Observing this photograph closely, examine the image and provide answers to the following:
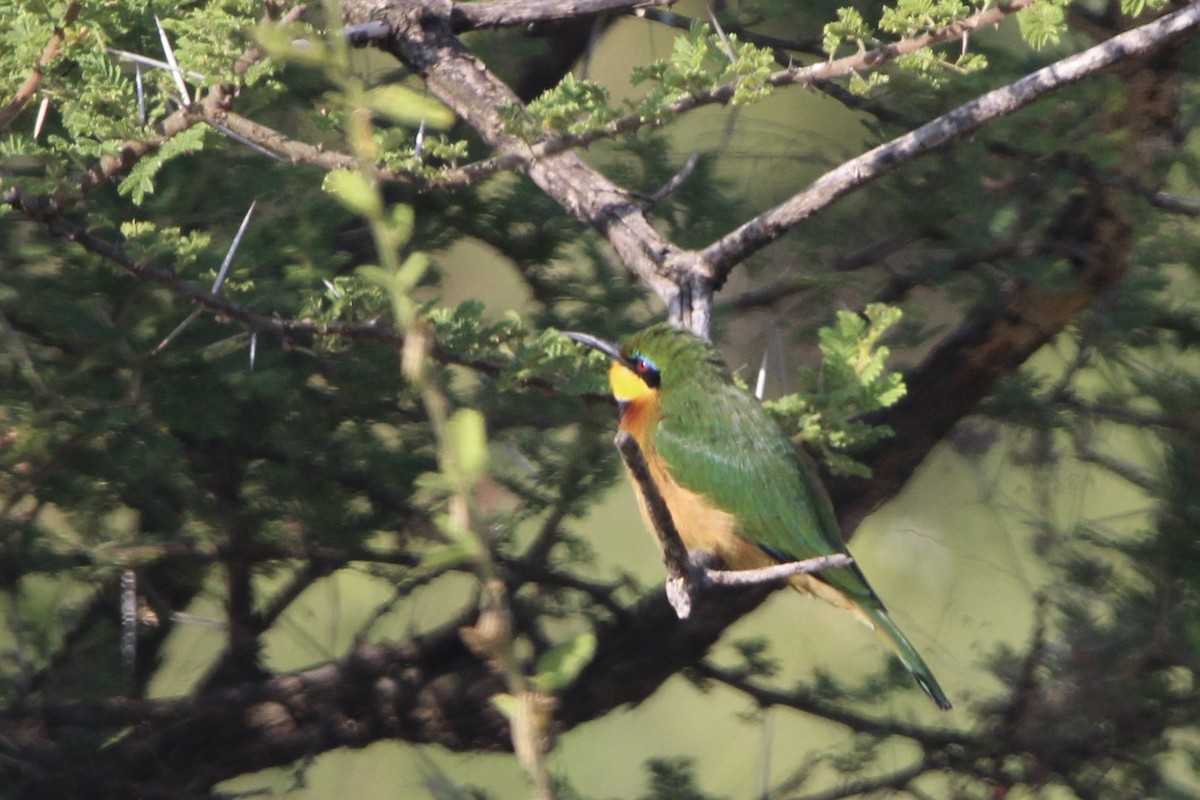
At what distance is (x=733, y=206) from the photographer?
319cm

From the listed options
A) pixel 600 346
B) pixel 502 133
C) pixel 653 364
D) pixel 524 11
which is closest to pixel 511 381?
pixel 502 133

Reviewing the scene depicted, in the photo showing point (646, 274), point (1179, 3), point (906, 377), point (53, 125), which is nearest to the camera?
point (646, 274)

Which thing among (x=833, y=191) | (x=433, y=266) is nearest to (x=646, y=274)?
(x=833, y=191)

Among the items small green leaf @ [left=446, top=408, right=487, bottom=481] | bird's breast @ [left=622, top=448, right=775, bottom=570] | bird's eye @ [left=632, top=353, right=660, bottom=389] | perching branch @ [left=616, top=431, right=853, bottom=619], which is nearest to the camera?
small green leaf @ [left=446, top=408, right=487, bottom=481]

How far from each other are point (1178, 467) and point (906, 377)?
676 millimetres

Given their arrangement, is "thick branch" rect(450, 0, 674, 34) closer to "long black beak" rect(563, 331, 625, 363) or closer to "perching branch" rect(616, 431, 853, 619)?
"long black beak" rect(563, 331, 625, 363)

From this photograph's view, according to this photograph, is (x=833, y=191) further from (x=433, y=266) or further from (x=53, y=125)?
(x=53, y=125)

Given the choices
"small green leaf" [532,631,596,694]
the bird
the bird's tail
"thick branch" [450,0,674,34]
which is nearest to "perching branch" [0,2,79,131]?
"thick branch" [450,0,674,34]

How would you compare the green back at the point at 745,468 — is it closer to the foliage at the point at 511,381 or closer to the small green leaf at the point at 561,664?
the foliage at the point at 511,381

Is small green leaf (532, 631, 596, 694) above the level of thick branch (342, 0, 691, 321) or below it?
below

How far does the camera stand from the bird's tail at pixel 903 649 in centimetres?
299

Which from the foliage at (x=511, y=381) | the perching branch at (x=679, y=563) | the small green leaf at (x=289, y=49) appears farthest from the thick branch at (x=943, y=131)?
the small green leaf at (x=289, y=49)

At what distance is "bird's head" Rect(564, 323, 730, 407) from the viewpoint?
9.14 ft

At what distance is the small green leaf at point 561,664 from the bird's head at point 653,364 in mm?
1885
